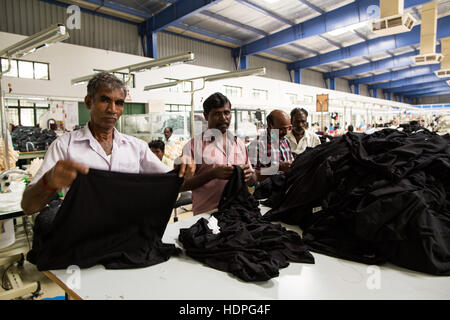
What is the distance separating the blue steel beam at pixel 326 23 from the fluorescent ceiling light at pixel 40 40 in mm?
7594

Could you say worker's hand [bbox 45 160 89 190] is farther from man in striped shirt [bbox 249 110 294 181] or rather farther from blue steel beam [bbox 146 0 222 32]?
blue steel beam [bbox 146 0 222 32]

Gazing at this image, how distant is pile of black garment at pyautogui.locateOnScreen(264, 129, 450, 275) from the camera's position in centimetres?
103

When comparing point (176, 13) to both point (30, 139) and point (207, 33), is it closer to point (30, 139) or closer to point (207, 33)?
point (207, 33)

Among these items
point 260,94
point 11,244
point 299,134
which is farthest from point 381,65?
point 11,244

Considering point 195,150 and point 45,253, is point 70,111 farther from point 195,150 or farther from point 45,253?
point 45,253

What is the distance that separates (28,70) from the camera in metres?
7.14

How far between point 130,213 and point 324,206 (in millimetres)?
856

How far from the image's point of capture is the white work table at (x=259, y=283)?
933 mm

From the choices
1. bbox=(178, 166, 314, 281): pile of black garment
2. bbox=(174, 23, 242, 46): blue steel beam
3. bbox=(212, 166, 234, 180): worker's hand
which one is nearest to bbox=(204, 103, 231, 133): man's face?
bbox=(212, 166, 234, 180): worker's hand

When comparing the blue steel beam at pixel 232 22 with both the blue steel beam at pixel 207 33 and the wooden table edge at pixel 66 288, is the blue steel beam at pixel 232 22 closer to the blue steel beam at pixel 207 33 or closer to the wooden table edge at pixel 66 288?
the blue steel beam at pixel 207 33

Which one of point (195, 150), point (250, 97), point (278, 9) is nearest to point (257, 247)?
point (195, 150)

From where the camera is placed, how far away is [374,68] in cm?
1633

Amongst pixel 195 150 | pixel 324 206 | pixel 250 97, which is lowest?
pixel 324 206

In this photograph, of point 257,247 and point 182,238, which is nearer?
point 257,247
